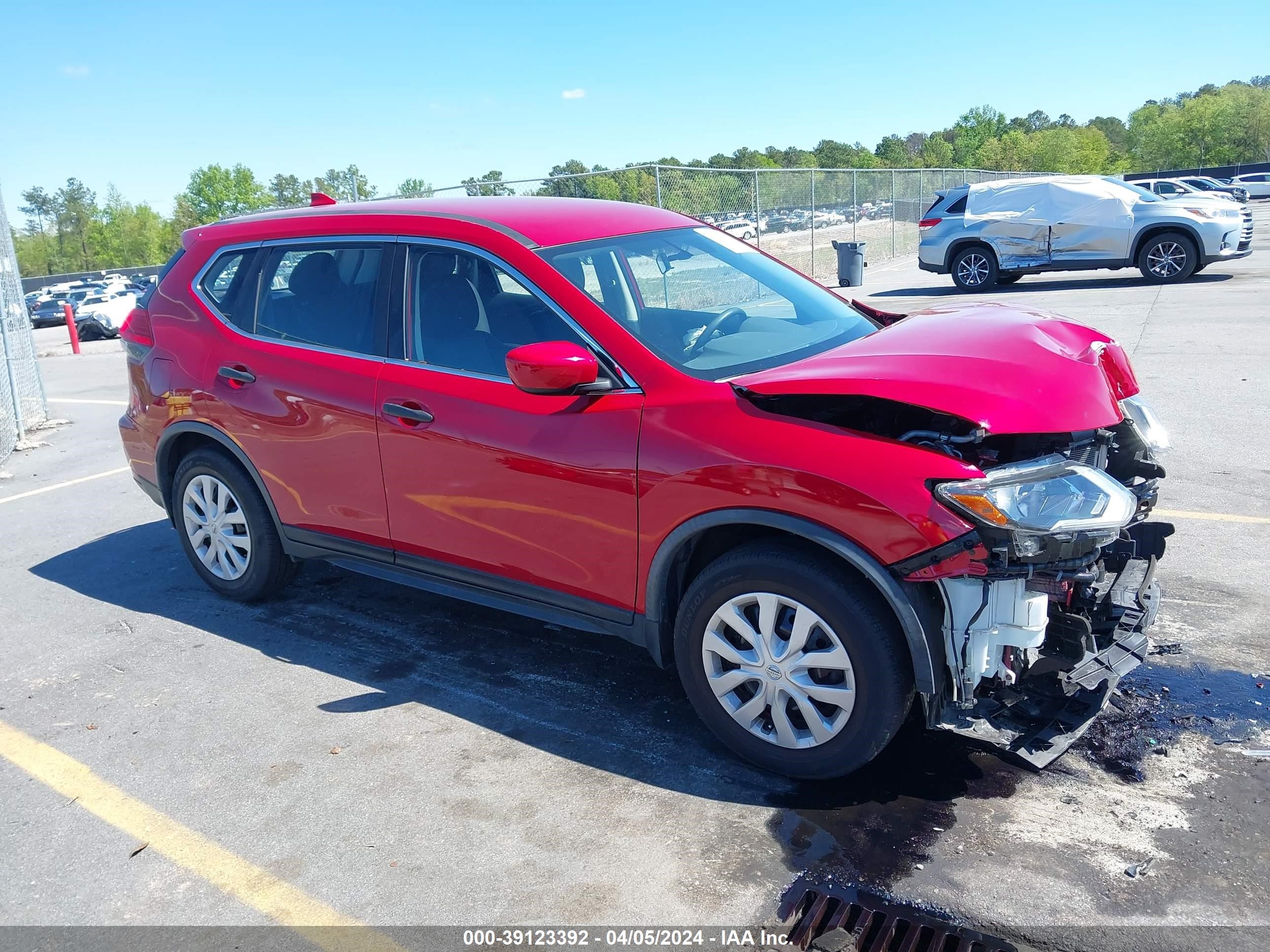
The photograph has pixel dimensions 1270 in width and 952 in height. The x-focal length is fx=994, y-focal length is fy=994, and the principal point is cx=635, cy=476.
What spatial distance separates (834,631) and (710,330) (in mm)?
1381

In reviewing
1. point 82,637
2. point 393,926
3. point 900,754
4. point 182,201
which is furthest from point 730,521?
point 182,201

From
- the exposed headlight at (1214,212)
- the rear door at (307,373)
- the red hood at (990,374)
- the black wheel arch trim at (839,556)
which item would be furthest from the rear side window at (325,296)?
the exposed headlight at (1214,212)

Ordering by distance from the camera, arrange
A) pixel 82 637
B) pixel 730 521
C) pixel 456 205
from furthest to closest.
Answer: pixel 82 637 < pixel 456 205 < pixel 730 521

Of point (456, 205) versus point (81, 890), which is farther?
point (456, 205)

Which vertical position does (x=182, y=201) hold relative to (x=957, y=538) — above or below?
above

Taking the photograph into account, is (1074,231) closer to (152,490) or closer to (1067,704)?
(1067,704)

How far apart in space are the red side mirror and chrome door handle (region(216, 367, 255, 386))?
1817 millimetres

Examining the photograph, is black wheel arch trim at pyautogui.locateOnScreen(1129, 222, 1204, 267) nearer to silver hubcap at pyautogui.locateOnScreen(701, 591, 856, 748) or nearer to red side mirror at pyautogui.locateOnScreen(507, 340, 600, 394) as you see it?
red side mirror at pyautogui.locateOnScreen(507, 340, 600, 394)

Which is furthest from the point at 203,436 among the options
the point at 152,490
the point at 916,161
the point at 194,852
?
the point at 916,161

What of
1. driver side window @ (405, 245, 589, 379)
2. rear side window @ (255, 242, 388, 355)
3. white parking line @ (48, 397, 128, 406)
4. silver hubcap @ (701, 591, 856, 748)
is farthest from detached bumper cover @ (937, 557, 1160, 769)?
white parking line @ (48, 397, 128, 406)

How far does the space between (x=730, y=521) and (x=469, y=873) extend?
135 cm

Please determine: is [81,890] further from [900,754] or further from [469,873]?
[900,754]

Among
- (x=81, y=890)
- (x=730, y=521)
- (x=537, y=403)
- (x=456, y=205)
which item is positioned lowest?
(x=81, y=890)

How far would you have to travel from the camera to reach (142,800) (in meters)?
3.51
